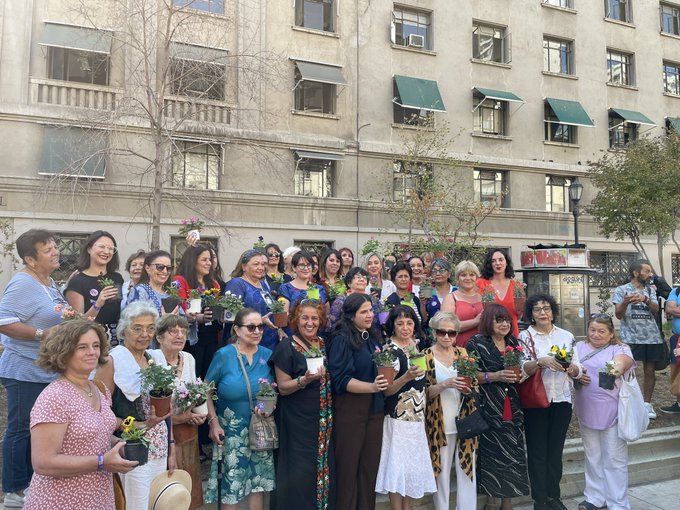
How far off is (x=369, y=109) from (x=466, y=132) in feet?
14.3

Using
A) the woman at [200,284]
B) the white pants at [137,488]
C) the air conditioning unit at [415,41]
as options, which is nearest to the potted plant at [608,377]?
the woman at [200,284]

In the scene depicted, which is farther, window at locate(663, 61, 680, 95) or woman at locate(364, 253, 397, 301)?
window at locate(663, 61, 680, 95)

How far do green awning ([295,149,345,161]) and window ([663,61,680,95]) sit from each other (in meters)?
17.7

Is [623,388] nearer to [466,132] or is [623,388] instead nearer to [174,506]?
[174,506]

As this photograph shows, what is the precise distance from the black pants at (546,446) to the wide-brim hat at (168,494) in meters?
3.39

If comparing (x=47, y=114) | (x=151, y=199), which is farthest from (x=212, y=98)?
(x=47, y=114)

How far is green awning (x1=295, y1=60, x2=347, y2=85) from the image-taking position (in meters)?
18.6

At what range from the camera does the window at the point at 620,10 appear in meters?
24.9

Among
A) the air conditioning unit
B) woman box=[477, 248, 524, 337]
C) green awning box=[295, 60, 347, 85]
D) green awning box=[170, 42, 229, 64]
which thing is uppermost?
the air conditioning unit

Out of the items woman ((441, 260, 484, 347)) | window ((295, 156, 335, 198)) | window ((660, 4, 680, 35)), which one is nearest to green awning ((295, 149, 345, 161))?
window ((295, 156, 335, 198))

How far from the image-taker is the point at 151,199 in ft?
53.8

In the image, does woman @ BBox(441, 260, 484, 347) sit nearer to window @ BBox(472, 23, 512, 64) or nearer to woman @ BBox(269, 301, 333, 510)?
woman @ BBox(269, 301, 333, 510)

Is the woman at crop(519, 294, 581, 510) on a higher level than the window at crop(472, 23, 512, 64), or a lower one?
lower

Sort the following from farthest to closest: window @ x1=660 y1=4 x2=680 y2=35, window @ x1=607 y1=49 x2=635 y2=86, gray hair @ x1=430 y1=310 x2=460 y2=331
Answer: window @ x1=660 y1=4 x2=680 y2=35 < window @ x1=607 y1=49 x2=635 y2=86 < gray hair @ x1=430 y1=310 x2=460 y2=331
